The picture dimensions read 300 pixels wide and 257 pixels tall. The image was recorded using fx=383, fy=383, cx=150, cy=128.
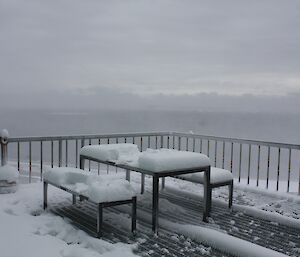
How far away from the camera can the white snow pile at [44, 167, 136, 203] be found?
4227mm

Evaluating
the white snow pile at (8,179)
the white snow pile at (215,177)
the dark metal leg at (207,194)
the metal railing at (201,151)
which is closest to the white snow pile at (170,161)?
the dark metal leg at (207,194)

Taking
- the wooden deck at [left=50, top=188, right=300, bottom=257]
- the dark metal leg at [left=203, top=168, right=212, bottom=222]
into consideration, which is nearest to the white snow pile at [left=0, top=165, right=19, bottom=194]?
the wooden deck at [left=50, top=188, right=300, bottom=257]

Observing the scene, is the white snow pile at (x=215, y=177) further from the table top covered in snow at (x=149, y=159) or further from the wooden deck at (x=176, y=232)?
the wooden deck at (x=176, y=232)

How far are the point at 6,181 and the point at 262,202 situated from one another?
3.90 meters

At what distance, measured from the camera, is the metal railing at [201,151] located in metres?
6.64

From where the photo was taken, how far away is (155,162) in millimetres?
4512

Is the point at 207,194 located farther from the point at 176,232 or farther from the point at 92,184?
the point at 92,184

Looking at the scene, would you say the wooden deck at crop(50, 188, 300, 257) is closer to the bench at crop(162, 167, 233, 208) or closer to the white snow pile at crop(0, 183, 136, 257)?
the white snow pile at crop(0, 183, 136, 257)

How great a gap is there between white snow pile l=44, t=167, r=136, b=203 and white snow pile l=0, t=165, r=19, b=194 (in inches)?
34.8

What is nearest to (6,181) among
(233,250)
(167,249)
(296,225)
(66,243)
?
(66,243)

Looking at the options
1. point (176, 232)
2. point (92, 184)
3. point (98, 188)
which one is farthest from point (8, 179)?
point (176, 232)

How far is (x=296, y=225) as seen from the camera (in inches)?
187

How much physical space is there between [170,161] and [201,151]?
3.04 m

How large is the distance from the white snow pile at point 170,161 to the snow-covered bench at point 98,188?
35 centimetres
